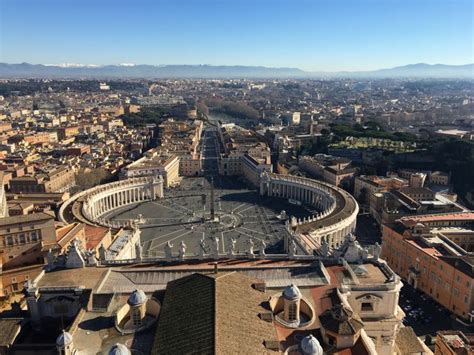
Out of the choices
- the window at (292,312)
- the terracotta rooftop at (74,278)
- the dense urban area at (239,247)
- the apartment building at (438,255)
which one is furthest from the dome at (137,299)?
the apartment building at (438,255)

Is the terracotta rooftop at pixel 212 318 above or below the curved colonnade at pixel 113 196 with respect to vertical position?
above

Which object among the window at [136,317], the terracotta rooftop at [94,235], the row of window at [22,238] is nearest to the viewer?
the window at [136,317]

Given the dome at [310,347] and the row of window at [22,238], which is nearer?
the dome at [310,347]

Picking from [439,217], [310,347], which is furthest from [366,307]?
[439,217]

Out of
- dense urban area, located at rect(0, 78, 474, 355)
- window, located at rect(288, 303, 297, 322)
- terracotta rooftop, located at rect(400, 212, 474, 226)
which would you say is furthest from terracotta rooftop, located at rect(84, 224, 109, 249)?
terracotta rooftop, located at rect(400, 212, 474, 226)

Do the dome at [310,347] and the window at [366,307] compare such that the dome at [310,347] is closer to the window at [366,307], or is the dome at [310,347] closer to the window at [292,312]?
the window at [292,312]

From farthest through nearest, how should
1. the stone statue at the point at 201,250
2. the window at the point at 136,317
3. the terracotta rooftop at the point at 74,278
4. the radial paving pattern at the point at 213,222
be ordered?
the radial paving pattern at the point at 213,222 → the stone statue at the point at 201,250 → the terracotta rooftop at the point at 74,278 → the window at the point at 136,317

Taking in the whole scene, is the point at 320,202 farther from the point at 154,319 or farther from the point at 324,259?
the point at 154,319
